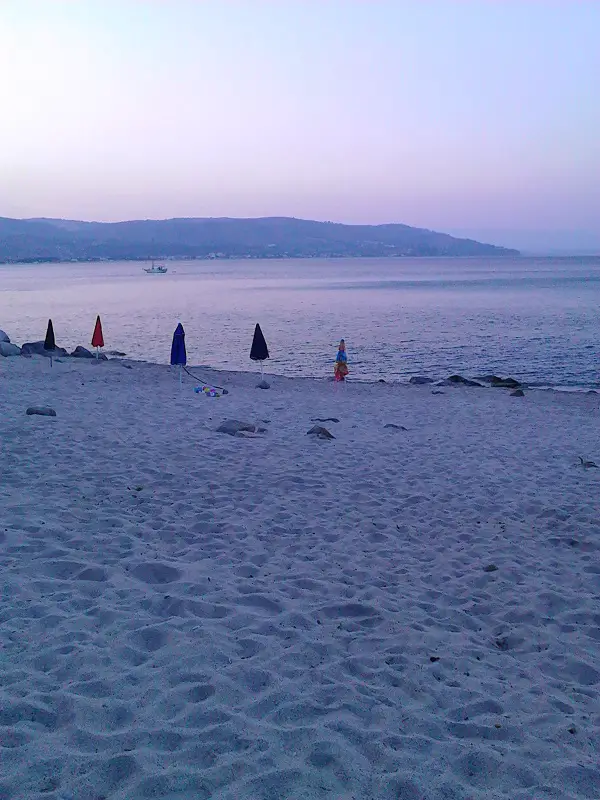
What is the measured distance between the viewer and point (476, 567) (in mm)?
6547

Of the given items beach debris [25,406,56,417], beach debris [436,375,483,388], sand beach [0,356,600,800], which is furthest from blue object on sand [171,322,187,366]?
beach debris [436,375,483,388]

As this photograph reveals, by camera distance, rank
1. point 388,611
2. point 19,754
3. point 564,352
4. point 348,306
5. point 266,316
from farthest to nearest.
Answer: point 348,306, point 266,316, point 564,352, point 388,611, point 19,754

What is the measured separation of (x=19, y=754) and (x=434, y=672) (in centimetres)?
263

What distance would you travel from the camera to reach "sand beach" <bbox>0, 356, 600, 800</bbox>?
359cm

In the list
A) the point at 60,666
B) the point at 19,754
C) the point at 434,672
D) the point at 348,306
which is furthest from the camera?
the point at 348,306

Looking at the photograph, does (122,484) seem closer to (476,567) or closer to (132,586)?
(132,586)

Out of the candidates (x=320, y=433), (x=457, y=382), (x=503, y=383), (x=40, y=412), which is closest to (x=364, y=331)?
(x=457, y=382)

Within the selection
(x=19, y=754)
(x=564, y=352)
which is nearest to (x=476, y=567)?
(x=19, y=754)

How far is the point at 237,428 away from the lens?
39.2 ft

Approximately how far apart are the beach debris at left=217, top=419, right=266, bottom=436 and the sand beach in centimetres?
66

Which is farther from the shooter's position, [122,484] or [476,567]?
[122,484]

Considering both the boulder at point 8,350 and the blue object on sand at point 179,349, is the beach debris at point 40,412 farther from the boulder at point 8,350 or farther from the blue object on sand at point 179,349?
the boulder at point 8,350

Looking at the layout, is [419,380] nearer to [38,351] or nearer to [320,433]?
[320,433]

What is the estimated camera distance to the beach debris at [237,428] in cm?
1180
